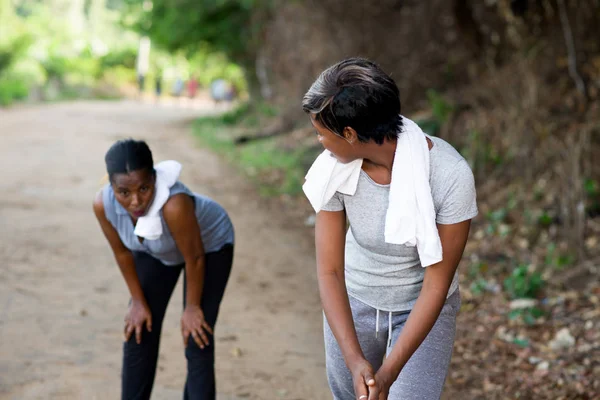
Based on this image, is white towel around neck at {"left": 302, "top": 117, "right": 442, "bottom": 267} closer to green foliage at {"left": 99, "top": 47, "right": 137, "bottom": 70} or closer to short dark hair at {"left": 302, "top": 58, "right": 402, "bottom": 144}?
short dark hair at {"left": 302, "top": 58, "right": 402, "bottom": 144}

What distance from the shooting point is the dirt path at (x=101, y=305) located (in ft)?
15.2

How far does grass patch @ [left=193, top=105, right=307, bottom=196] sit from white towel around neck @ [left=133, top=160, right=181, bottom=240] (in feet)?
24.1

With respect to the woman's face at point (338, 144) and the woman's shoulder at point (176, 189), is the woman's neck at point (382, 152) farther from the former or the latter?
the woman's shoulder at point (176, 189)

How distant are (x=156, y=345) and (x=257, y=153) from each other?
1146 cm

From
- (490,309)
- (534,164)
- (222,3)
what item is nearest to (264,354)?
(490,309)

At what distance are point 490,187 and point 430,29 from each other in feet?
14.5

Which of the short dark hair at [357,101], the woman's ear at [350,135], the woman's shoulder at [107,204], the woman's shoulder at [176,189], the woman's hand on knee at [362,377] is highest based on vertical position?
the short dark hair at [357,101]

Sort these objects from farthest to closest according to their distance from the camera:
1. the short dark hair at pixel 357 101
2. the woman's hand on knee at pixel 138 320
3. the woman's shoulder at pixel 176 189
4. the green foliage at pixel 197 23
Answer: the green foliage at pixel 197 23 → the woman's hand on knee at pixel 138 320 → the woman's shoulder at pixel 176 189 → the short dark hair at pixel 357 101

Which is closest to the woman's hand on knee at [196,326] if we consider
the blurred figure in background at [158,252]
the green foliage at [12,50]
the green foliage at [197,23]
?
the blurred figure in background at [158,252]

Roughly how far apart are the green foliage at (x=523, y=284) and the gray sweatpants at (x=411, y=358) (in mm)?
3444

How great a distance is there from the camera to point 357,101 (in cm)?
235

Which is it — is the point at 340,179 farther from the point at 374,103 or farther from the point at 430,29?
the point at 430,29

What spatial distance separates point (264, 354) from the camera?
5.14 m

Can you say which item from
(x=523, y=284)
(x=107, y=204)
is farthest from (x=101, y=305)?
(x=523, y=284)
